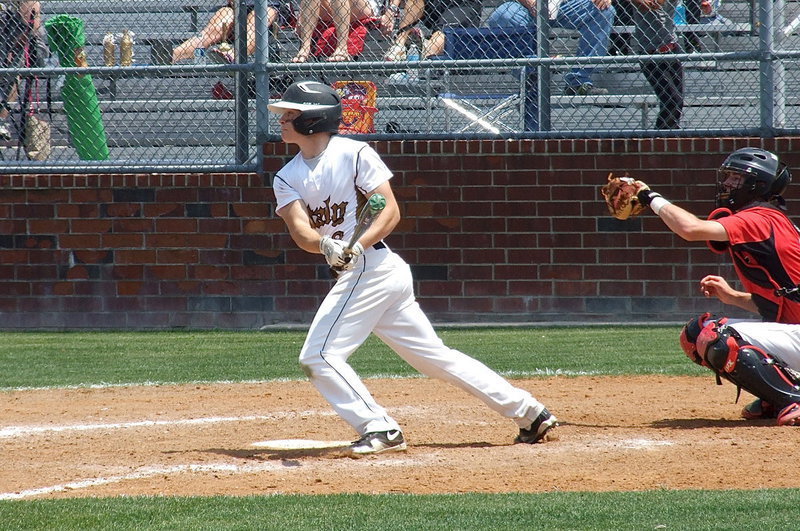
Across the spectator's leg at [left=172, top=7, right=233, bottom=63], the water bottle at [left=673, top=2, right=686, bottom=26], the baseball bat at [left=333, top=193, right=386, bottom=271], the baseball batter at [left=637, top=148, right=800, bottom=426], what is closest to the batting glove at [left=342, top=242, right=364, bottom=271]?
the baseball bat at [left=333, top=193, right=386, bottom=271]

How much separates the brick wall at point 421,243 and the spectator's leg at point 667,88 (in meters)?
0.29

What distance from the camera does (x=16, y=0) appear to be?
1125 centimetres

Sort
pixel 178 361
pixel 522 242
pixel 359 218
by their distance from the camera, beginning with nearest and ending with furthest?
1. pixel 359 218
2. pixel 178 361
3. pixel 522 242

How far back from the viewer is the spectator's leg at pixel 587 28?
10.4 meters

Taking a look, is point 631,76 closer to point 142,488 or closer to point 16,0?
point 16,0

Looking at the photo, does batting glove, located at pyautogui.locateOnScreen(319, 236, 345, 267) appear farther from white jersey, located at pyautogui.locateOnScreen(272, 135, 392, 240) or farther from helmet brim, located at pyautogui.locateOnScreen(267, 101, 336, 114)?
helmet brim, located at pyautogui.locateOnScreen(267, 101, 336, 114)

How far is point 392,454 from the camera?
506 centimetres

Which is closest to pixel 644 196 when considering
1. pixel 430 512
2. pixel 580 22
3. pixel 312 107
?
pixel 312 107

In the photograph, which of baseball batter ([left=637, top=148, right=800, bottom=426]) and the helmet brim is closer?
the helmet brim

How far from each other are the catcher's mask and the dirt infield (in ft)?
3.88

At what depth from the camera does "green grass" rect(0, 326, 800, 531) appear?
379cm

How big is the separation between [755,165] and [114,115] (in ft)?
25.1

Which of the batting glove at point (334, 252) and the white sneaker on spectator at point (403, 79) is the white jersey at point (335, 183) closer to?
the batting glove at point (334, 252)

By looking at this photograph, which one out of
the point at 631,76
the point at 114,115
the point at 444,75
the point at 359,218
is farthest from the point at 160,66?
the point at 359,218
